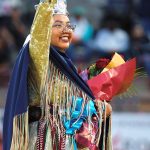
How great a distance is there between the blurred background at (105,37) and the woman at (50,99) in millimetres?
4376

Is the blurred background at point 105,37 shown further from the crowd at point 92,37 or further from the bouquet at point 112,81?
the bouquet at point 112,81

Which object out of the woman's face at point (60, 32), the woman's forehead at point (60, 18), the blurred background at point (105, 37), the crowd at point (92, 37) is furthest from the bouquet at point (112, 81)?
the crowd at point (92, 37)

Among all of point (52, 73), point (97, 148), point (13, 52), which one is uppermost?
point (13, 52)

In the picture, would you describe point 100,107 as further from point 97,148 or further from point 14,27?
point 14,27

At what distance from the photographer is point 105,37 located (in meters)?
11.2

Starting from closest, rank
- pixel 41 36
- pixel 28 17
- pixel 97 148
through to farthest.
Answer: pixel 41 36 → pixel 97 148 → pixel 28 17

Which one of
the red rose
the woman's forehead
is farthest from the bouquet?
the woman's forehead

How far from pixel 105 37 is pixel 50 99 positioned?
20.0 ft

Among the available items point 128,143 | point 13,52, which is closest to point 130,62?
point 128,143

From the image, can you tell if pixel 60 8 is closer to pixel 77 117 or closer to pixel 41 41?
pixel 41 41

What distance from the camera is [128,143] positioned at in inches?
372

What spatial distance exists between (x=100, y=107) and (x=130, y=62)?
0.40m

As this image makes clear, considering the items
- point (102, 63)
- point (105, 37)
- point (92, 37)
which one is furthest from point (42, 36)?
point (92, 37)

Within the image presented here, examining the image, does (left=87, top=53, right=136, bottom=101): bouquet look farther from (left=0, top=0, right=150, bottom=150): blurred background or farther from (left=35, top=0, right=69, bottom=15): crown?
(left=0, top=0, right=150, bottom=150): blurred background
